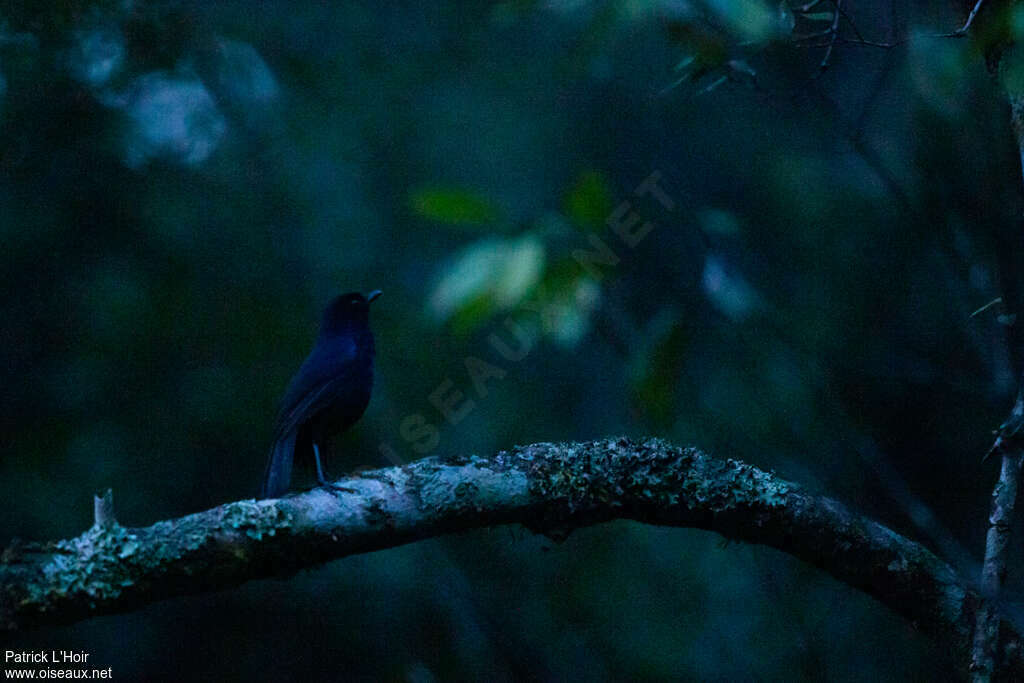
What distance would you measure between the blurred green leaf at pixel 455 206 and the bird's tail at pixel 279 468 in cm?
137

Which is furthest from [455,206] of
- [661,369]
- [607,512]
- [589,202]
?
[607,512]

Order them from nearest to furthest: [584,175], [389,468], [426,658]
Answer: [584,175] < [389,468] < [426,658]

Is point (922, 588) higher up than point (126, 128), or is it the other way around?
point (126, 128)

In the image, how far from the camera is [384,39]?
806 centimetres

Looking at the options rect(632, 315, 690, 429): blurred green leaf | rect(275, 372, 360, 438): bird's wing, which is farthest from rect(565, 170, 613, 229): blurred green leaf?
rect(275, 372, 360, 438): bird's wing

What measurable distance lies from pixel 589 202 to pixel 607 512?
3.11 ft

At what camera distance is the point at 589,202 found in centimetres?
216

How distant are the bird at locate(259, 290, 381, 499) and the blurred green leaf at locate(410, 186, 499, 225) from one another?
170 centimetres

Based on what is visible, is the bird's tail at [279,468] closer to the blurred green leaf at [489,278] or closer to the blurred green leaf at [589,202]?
the blurred green leaf at [489,278]

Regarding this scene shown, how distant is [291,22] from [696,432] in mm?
4486

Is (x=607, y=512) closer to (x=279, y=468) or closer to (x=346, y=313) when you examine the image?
(x=279, y=468)

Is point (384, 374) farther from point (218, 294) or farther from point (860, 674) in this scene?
point (860, 674)

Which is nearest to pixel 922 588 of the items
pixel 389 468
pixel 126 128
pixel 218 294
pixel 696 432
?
pixel 389 468

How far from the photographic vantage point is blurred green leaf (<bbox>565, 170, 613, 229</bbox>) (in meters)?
2.15
